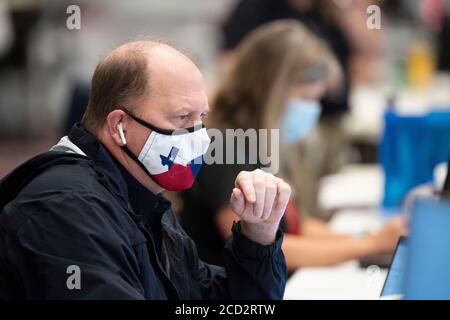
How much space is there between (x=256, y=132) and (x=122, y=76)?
3.18 feet

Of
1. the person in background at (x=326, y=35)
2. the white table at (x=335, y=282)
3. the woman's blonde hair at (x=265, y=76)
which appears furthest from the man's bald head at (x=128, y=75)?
the person in background at (x=326, y=35)

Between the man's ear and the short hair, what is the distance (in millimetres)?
10

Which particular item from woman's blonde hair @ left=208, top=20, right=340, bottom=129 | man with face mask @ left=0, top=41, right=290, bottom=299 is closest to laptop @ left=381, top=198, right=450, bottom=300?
man with face mask @ left=0, top=41, right=290, bottom=299

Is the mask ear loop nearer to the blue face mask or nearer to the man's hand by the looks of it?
the man's hand

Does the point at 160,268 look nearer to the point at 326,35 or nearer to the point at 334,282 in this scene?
the point at 334,282

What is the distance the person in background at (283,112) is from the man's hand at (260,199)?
2.25ft

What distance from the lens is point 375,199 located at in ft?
11.0

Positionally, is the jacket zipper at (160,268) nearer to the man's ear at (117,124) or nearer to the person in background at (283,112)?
the man's ear at (117,124)

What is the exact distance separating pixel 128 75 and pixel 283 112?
3.91 ft

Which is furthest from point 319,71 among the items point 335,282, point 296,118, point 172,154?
point 172,154

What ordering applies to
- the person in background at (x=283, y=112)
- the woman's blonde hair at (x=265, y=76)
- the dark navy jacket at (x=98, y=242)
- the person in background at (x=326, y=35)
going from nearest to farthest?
the dark navy jacket at (x=98, y=242) < the person in background at (x=283, y=112) < the woman's blonde hair at (x=265, y=76) < the person in background at (x=326, y=35)

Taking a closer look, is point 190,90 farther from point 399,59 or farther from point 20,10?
point 20,10

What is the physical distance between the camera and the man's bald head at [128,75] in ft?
4.76
